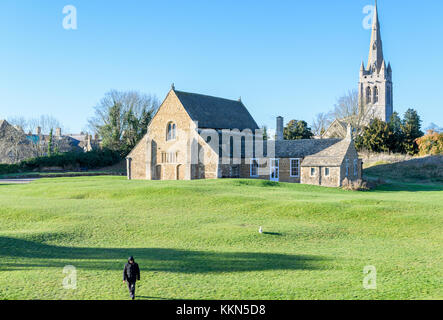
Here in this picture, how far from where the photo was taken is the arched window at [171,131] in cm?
5088

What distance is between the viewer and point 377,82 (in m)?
129

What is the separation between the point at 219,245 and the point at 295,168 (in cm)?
3020

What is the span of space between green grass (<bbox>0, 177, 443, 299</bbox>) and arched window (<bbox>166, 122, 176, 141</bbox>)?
18496mm

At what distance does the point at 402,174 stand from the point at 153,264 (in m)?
50.9

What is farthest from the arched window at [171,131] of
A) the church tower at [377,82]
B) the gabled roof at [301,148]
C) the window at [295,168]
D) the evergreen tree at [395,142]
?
the church tower at [377,82]

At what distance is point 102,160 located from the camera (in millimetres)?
79688

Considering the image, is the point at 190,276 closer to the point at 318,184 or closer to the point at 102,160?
the point at 318,184

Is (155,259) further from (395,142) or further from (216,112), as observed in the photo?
(395,142)

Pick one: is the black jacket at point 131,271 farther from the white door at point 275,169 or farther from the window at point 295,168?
the white door at point 275,169

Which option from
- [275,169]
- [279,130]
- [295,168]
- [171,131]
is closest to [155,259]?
[295,168]

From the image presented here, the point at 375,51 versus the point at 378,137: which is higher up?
the point at 375,51

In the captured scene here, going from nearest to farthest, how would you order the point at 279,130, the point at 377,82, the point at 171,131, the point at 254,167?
1. the point at 254,167
2. the point at 171,131
3. the point at 279,130
4. the point at 377,82

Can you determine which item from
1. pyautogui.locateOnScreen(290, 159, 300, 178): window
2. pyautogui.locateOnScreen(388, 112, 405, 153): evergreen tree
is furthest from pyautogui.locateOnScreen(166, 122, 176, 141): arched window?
pyautogui.locateOnScreen(388, 112, 405, 153): evergreen tree

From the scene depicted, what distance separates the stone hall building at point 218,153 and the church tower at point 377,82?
84.0m
